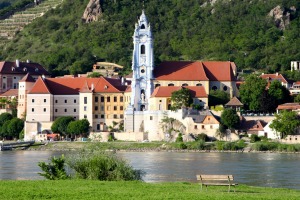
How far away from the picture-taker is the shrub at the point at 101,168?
3469cm

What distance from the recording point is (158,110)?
3241 inches

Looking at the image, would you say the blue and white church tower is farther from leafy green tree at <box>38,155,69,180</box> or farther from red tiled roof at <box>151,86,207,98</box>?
leafy green tree at <box>38,155,69,180</box>

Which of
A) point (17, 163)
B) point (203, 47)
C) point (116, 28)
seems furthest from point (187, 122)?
point (116, 28)

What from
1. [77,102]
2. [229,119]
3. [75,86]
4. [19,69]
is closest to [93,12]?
[19,69]

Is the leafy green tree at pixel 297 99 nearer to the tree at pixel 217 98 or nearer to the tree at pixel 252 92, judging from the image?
the tree at pixel 252 92

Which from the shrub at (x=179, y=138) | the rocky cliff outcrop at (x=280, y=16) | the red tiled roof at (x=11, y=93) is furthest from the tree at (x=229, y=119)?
the rocky cliff outcrop at (x=280, y=16)

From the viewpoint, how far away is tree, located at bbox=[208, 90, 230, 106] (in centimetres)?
8488

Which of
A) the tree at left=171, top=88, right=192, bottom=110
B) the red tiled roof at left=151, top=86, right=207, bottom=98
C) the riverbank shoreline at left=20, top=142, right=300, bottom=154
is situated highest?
the red tiled roof at left=151, top=86, right=207, bottom=98

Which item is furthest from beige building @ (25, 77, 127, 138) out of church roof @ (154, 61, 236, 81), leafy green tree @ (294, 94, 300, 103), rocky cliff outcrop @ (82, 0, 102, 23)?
rocky cliff outcrop @ (82, 0, 102, 23)

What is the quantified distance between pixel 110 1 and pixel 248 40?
22423 mm

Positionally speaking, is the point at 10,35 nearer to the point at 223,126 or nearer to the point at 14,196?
the point at 223,126

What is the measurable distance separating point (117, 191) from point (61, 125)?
57.0 m

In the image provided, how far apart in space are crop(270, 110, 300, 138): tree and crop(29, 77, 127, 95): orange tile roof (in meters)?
16.6

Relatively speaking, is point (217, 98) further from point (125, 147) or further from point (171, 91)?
point (125, 147)
